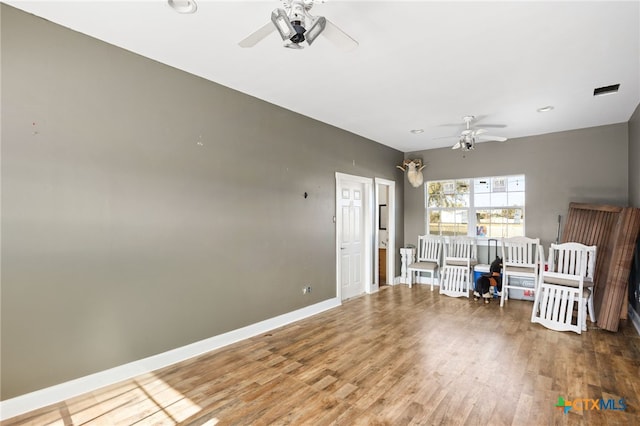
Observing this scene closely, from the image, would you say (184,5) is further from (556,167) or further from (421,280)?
(421,280)

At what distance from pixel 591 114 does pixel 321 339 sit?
5.01 m

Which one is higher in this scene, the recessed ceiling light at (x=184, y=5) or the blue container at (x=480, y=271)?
the recessed ceiling light at (x=184, y=5)

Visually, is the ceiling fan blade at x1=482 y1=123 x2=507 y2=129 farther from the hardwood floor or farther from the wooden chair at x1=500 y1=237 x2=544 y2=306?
the hardwood floor

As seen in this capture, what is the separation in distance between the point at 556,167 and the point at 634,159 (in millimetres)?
1076

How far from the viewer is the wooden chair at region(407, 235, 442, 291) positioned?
20.7 ft

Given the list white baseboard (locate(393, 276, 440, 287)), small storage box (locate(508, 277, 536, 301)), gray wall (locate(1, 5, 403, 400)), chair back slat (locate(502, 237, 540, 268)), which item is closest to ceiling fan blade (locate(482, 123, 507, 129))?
chair back slat (locate(502, 237, 540, 268))

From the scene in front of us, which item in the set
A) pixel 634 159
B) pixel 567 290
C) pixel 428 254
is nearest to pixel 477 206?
pixel 428 254

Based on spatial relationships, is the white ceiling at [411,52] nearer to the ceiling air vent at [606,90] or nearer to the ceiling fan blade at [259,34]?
the ceiling air vent at [606,90]

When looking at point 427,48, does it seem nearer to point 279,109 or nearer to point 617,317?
point 279,109

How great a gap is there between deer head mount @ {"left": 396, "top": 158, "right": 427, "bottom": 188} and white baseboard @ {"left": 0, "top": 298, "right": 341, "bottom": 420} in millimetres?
4164

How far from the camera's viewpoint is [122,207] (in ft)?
9.32

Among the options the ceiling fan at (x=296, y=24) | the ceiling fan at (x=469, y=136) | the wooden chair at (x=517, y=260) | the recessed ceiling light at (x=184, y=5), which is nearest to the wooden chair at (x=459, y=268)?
the wooden chair at (x=517, y=260)

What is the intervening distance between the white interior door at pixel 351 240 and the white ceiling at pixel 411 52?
1673 millimetres

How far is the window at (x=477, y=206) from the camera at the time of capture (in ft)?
19.9
